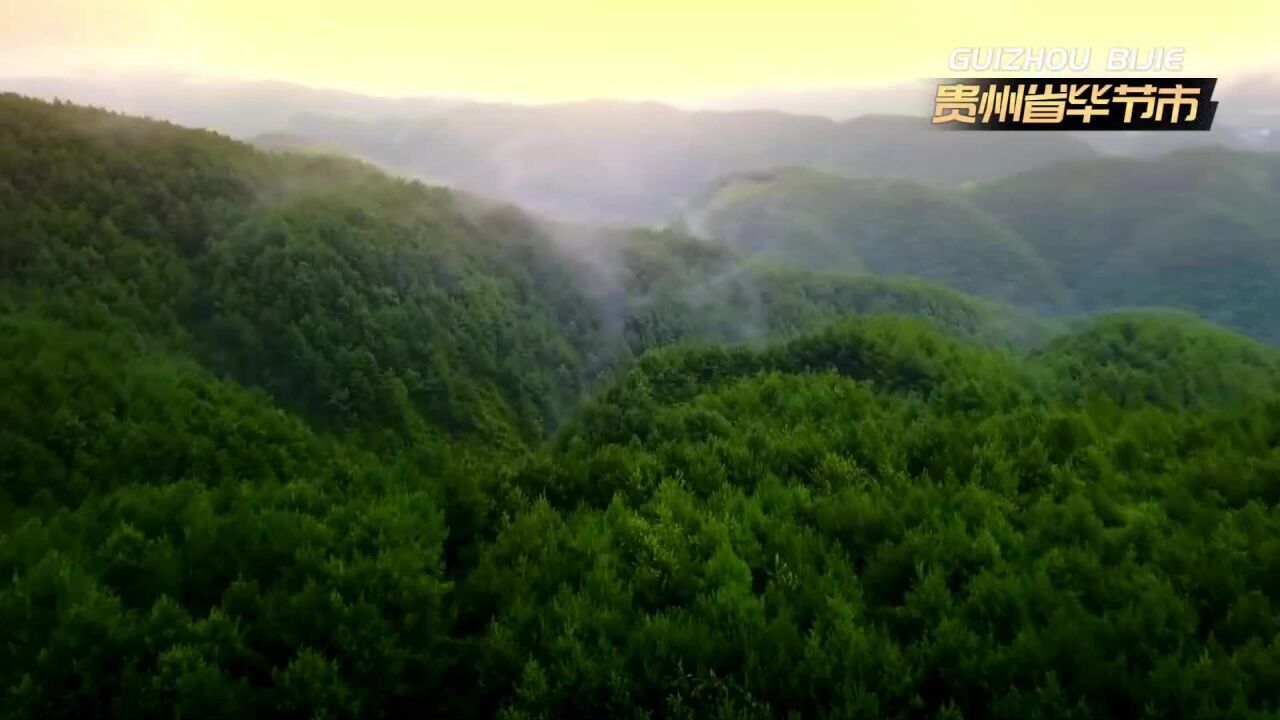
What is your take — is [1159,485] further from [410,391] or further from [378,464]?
[410,391]

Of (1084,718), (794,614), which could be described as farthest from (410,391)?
(1084,718)

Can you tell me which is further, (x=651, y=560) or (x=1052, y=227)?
(x=1052, y=227)

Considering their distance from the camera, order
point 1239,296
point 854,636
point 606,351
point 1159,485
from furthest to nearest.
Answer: point 1239,296 → point 606,351 → point 1159,485 → point 854,636

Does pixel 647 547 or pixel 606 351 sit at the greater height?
pixel 647 547

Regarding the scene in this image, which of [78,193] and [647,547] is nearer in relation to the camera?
[647,547]

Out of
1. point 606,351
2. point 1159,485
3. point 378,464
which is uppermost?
point 1159,485

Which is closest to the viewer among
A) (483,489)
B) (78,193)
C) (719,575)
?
(719,575)

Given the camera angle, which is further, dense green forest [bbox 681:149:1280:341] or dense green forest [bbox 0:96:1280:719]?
dense green forest [bbox 681:149:1280:341]

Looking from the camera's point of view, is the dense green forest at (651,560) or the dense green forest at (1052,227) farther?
the dense green forest at (1052,227)
